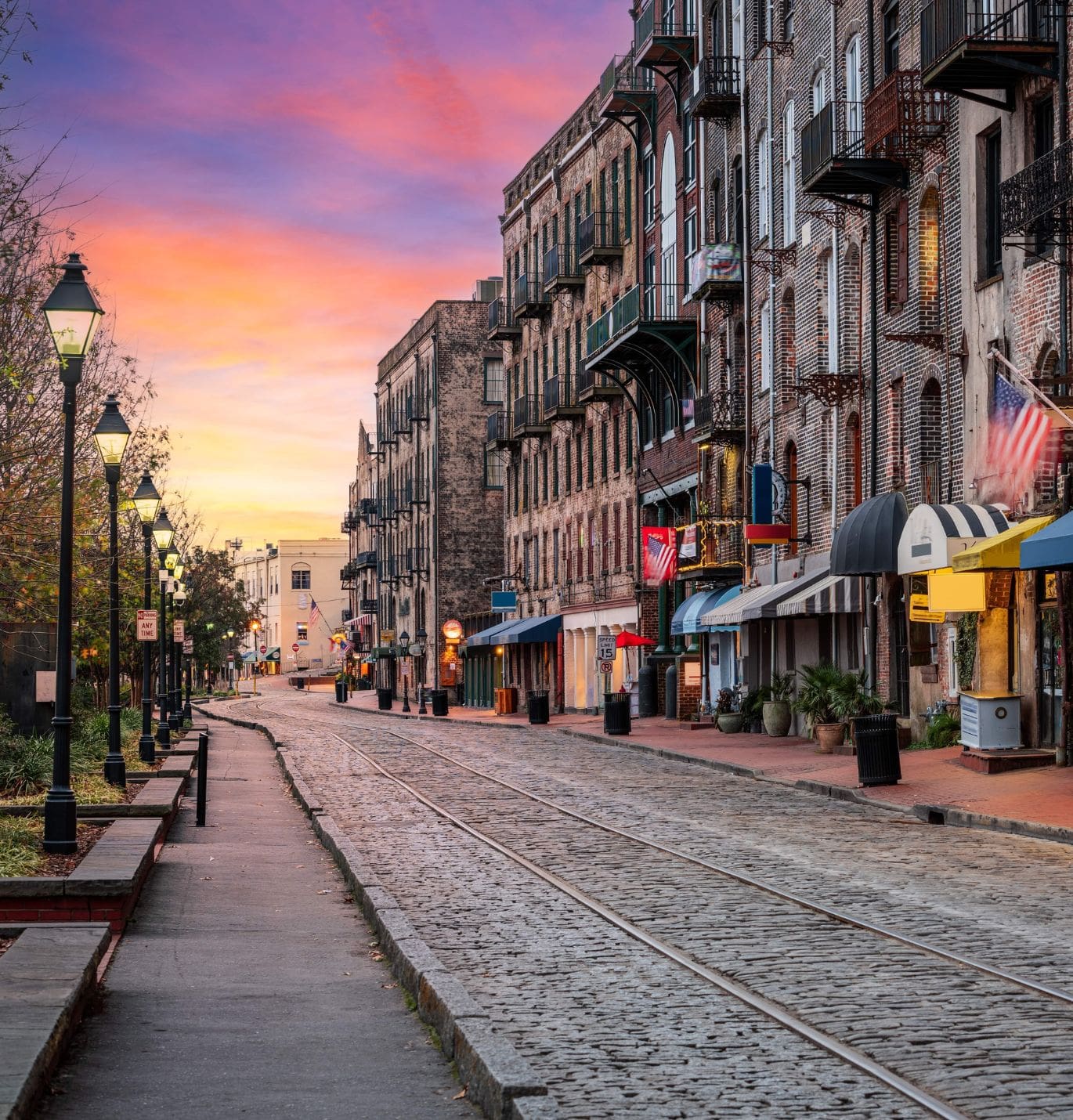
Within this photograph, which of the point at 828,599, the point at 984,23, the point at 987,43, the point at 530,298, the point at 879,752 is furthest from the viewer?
the point at 530,298

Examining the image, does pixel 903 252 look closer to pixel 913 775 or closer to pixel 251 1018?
pixel 913 775

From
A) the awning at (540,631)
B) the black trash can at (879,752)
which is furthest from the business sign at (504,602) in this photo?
the black trash can at (879,752)

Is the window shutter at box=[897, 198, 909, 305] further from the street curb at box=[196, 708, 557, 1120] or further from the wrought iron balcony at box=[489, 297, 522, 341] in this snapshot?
the wrought iron balcony at box=[489, 297, 522, 341]

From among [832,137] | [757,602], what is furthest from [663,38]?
[757,602]

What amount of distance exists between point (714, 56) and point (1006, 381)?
21505mm

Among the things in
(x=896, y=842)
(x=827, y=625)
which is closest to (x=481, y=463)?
(x=827, y=625)

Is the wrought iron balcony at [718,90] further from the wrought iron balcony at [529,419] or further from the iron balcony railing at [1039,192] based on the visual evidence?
the wrought iron balcony at [529,419]

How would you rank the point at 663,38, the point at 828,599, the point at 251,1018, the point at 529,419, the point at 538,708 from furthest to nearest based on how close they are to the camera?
1. the point at 529,419
2. the point at 538,708
3. the point at 663,38
4. the point at 828,599
5. the point at 251,1018

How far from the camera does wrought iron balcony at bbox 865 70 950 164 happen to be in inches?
1164

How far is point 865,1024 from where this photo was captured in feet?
28.6

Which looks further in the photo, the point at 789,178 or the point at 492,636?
the point at 492,636

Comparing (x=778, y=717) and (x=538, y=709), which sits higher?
(x=778, y=717)

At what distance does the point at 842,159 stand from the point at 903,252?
6.53ft

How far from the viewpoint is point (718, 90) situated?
44281 mm
